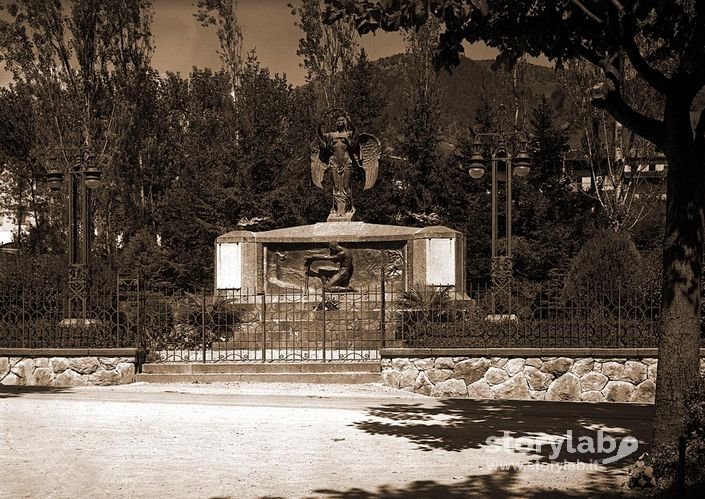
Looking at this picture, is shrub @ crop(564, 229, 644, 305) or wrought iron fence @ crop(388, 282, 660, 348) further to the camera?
shrub @ crop(564, 229, 644, 305)

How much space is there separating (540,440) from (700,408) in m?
2.33

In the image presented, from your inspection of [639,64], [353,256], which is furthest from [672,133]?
[353,256]

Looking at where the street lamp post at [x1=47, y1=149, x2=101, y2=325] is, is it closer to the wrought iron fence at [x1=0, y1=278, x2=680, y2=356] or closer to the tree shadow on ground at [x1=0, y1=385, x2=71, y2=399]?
the wrought iron fence at [x1=0, y1=278, x2=680, y2=356]

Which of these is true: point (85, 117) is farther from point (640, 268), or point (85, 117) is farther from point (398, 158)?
point (640, 268)

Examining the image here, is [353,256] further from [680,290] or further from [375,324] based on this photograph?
[680,290]

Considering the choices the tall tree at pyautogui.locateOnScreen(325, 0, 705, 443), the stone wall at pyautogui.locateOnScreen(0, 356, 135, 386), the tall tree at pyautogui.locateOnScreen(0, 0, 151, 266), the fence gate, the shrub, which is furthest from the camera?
the tall tree at pyautogui.locateOnScreen(0, 0, 151, 266)

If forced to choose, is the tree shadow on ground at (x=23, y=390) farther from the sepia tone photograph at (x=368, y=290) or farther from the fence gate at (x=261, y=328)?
the fence gate at (x=261, y=328)

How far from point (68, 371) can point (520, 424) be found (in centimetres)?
828

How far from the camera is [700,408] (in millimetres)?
7551

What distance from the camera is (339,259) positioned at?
2133 centimetres

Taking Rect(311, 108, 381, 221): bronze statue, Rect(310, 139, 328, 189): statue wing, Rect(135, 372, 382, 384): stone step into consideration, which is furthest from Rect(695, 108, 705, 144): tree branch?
Rect(310, 139, 328, 189): statue wing

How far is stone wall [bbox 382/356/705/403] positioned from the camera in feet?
45.0

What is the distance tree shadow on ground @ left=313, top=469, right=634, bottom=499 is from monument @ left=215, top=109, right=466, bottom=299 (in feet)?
43.0

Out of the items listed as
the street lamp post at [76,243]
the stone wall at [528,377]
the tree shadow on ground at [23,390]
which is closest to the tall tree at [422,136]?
the street lamp post at [76,243]
